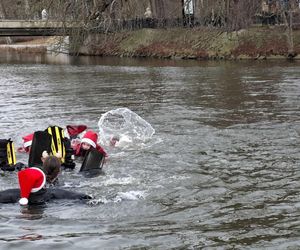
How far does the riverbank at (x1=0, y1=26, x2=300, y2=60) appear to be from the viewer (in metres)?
44.5

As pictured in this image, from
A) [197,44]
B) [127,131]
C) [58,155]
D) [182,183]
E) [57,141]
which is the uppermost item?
Answer: [197,44]

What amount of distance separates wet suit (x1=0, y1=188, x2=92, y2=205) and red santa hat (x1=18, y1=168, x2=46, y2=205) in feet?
0.26

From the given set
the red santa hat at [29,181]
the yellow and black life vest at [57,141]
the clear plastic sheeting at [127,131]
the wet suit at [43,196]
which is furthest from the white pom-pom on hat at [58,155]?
the clear plastic sheeting at [127,131]

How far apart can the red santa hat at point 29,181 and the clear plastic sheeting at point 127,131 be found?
4594 mm

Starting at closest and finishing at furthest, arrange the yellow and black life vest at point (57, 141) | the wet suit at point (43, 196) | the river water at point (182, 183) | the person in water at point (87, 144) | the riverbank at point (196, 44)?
the river water at point (182, 183) < the wet suit at point (43, 196) < the yellow and black life vest at point (57, 141) < the person in water at point (87, 144) < the riverbank at point (196, 44)

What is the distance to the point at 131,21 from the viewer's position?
52438 millimetres

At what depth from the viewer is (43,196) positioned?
26.2 ft

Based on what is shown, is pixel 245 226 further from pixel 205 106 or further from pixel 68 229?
pixel 205 106

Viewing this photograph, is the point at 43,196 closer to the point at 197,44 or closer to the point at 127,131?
the point at 127,131

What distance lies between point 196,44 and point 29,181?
4211 centimetres

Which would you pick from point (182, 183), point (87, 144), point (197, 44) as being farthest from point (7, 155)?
point (197, 44)

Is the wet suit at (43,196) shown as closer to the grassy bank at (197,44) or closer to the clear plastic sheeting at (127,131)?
the clear plastic sheeting at (127,131)

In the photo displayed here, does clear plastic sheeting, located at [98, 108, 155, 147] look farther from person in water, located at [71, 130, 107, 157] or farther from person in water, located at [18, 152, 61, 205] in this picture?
person in water, located at [18, 152, 61, 205]

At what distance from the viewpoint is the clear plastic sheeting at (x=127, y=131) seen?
12539mm
